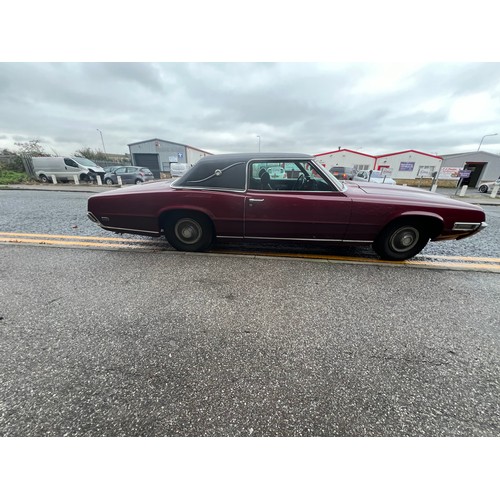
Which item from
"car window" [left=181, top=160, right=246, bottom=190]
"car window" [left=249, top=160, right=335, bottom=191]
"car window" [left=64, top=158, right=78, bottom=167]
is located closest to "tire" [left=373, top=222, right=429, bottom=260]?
"car window" [left=249, top=160, right=335, bottom=191]

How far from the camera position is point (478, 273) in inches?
119

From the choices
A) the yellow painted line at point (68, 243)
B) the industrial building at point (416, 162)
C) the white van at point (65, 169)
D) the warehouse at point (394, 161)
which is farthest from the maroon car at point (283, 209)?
the warehouse at point (394, 161)

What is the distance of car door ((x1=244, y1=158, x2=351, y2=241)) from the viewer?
121 inches

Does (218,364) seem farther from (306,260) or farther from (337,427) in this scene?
(306,260)

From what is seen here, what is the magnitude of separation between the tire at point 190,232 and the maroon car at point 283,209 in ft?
0.05

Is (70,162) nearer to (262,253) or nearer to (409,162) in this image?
(262,253)

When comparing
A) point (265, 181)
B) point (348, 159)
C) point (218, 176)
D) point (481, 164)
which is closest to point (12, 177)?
point (218, 176)

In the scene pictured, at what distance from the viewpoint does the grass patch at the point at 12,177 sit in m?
16.3

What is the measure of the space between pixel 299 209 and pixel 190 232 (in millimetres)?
1689

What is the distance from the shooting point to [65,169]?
16.7 metres

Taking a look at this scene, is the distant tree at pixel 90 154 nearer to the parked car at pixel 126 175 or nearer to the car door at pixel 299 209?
the parked car at pixel 126 175

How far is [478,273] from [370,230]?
1.54m

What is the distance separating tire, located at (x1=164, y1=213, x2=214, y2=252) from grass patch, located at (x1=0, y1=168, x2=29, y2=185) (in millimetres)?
20523
